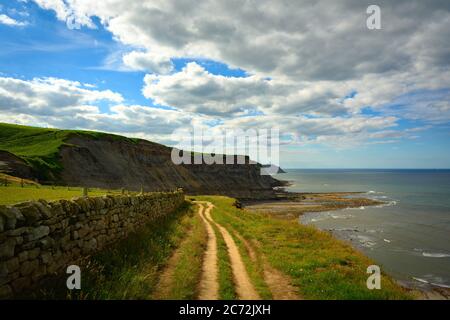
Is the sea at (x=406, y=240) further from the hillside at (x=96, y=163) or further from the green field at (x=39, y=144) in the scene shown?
the green field at (x=39, y=144)

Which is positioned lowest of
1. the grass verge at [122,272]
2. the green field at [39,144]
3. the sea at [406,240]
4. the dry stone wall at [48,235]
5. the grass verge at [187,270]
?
the sea at [406,240]

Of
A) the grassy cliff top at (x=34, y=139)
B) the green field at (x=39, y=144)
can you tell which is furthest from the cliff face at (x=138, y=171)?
the grassy cliff top at (x=34, y=139)

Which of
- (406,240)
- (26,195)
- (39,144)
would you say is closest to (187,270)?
(26,195)

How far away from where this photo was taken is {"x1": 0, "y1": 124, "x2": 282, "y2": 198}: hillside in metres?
59.2

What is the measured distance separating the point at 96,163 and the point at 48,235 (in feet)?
238

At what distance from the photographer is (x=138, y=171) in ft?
290

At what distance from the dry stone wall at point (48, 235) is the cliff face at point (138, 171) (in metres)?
55.1

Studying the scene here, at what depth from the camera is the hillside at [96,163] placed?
59.2 m

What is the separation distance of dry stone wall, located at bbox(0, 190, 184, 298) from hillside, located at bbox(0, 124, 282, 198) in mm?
44027

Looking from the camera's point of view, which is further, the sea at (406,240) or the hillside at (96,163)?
the hillside at (96,163)

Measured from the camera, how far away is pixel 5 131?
290 ft

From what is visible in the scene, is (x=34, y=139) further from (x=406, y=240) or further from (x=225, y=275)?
(x=225, y=275)
